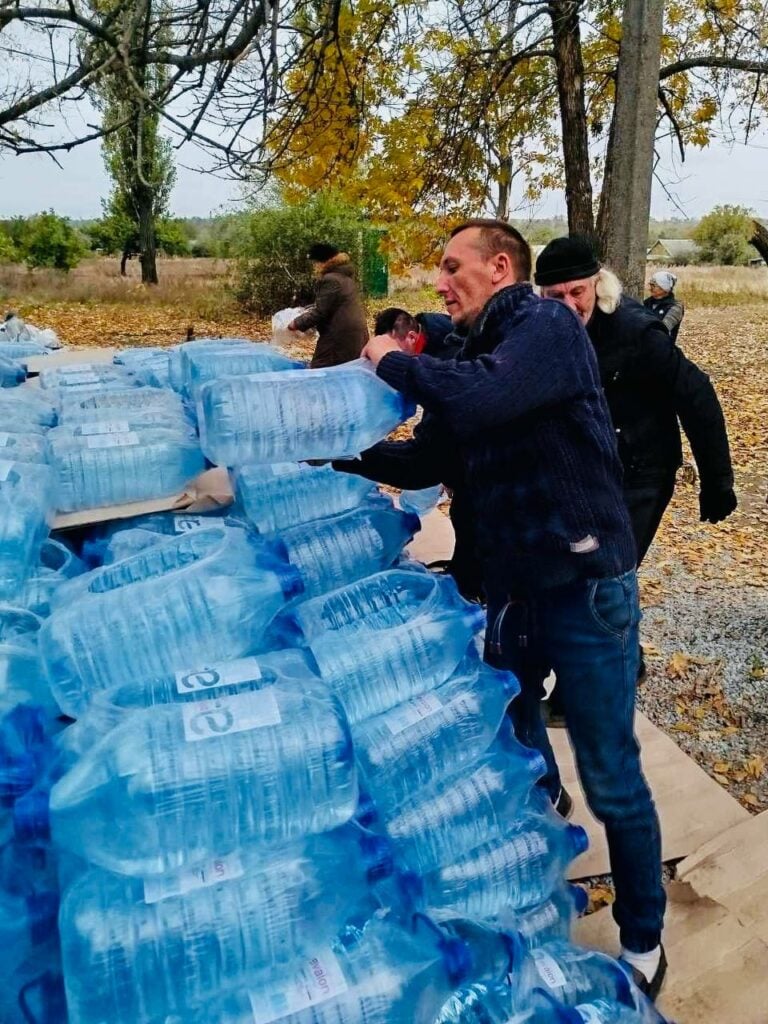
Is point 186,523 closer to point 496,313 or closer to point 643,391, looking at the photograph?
point 496,313

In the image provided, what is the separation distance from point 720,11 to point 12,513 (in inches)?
301

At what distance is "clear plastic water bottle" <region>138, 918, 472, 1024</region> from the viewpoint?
1.46m

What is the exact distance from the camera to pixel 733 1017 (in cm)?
212

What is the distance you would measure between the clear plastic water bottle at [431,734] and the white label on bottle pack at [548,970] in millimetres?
438

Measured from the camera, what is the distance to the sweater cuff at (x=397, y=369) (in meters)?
1.94

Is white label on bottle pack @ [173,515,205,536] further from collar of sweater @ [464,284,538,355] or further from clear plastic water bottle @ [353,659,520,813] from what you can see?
collar of sweater @ [464,284,538,355]

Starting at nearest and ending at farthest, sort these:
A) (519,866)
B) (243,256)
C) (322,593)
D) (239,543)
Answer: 1. (519,866)
2. (239,543)
3. (322,593)
4. (243,256)

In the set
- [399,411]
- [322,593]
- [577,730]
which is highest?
[399,411]

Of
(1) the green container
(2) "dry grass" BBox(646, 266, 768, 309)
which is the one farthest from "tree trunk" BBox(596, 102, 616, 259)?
(2) "dry grass" BBox(646, 266, 768, 309)

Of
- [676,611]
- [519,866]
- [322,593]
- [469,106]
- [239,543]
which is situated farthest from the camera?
[469,106]

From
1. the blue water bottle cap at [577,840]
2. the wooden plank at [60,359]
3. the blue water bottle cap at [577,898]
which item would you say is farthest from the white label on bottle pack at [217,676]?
the wooden plank at [60,359]

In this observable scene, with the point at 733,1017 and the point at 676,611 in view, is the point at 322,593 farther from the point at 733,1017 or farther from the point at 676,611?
the point at 676,611

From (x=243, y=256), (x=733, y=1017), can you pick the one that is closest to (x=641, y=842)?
(x=733, y=1017)

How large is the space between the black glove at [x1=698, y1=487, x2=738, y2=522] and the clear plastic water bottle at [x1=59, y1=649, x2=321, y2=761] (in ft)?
7.19
